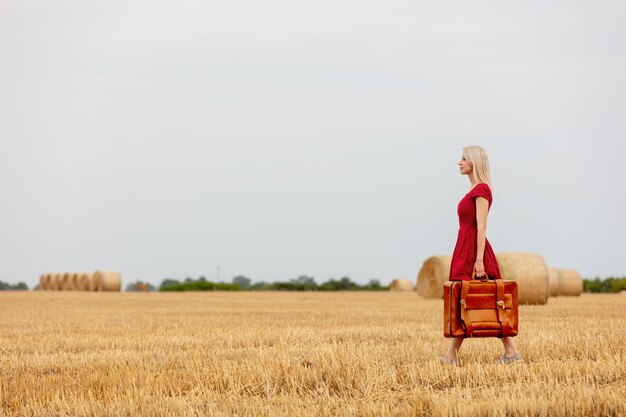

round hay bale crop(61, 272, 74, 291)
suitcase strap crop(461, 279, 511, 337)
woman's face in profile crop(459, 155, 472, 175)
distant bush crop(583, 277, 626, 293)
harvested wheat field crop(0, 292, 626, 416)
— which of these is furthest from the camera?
round hay bale crop(61, 272, 74, 291)

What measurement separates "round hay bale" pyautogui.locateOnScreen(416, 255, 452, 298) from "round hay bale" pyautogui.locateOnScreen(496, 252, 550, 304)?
2.82 m

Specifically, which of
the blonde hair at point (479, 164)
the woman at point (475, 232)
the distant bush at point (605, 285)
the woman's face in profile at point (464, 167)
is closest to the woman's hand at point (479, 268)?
the woman at point (475, 232)

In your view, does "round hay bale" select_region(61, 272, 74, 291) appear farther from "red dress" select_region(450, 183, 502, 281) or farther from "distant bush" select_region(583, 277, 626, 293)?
"red dress" select_region(450, 183, 502, 281)

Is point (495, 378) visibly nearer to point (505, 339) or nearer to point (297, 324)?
point (505, 339)

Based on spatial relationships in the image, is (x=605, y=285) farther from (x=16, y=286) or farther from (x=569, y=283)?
(x=16, y=286)

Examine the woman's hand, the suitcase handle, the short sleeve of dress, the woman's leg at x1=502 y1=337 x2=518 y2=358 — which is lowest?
the woman's leg at x1=502 y1=337 x2=518 y2=358

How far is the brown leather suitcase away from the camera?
7465 mm

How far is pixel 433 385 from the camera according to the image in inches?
250

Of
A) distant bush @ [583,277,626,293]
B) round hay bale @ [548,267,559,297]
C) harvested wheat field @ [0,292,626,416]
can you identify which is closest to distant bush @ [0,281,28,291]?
distant bush @ [583,277,626,293]

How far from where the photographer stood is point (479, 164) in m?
7.76

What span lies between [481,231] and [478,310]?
674 millimetres

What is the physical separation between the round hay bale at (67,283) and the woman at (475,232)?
136ft

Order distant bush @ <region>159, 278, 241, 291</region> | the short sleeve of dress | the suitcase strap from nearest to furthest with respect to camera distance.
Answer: the suitcase strap
the short sleeve of dress
distant bush @ <region>159, 278, 241, 291</region>

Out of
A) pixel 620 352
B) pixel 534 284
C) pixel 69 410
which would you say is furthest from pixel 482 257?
pixel 534 284
